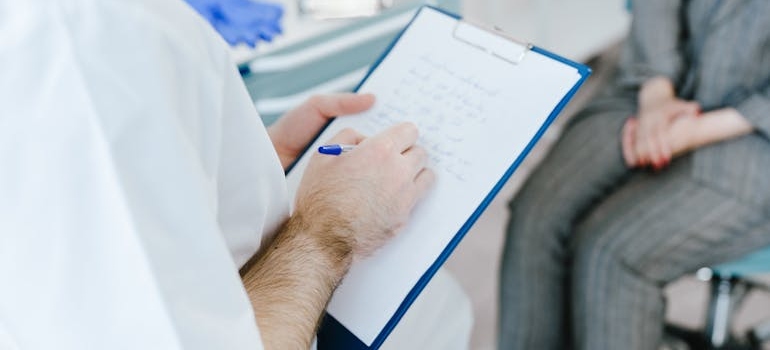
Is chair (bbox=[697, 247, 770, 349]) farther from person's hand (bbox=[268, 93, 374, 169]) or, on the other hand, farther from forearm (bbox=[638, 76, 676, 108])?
person's hand (bbox=[268, 93, 374, 169])

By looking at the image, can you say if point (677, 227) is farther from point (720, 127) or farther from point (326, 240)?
point (326, 240)

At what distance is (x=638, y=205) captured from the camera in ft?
3.59

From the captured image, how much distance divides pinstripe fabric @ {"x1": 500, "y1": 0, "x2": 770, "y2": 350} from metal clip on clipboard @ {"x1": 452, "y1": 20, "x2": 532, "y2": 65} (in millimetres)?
412

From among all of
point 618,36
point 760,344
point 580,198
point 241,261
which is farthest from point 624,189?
point 618,36

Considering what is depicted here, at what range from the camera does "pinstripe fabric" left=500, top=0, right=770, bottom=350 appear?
1.06m

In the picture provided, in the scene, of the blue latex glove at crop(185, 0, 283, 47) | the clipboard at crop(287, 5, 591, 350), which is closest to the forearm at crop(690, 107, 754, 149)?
the clipboard at crop(287, 5, 591, 350)

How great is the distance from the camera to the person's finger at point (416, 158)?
76 centimetres

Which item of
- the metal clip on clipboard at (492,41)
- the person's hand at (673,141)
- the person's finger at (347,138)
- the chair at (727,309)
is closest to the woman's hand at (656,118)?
the person's hand at (673,141)

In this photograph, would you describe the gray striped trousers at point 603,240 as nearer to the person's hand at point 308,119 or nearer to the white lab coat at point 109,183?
the person's hand at point 308,119

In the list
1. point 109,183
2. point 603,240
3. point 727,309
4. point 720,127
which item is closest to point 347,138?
point 109,183

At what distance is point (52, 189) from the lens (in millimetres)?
447

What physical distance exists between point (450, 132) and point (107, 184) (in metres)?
0.42

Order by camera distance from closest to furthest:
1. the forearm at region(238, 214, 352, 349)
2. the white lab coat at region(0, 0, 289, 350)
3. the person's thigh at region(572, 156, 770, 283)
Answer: the white lab coat at region(0, 0, 289, 350), the forearm at region(238, 214, 352, 349), the person's thigh at region(572, 156, 770, 283)

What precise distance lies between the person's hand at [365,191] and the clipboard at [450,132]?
3cm
